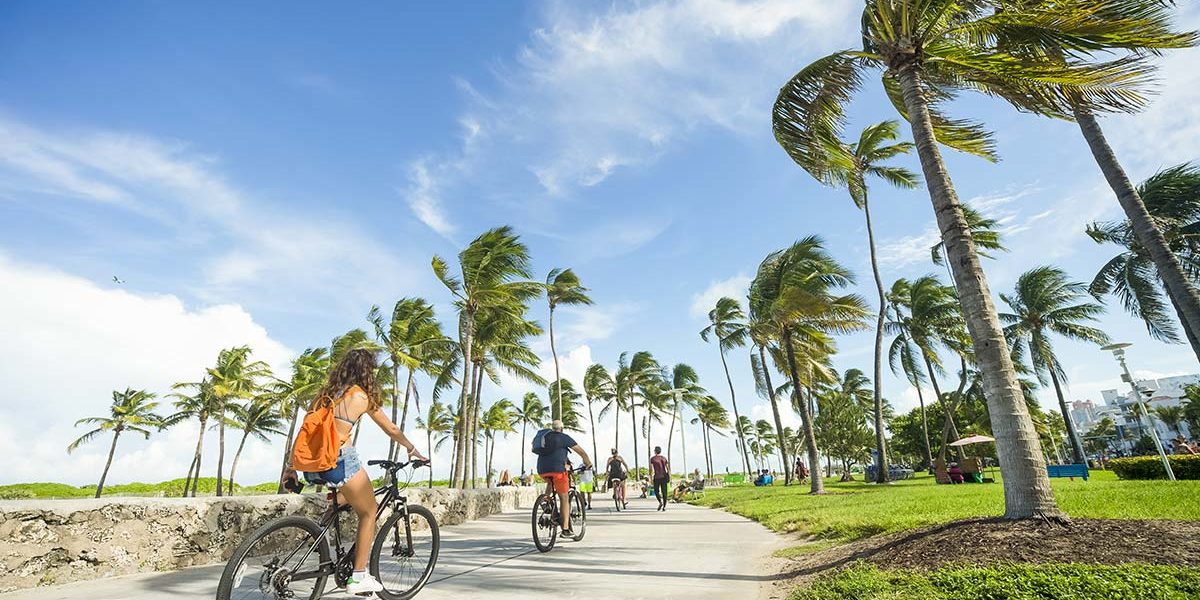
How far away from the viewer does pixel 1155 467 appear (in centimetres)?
1470

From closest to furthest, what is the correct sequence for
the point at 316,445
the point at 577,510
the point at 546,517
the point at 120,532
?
the point at 316,445
the point at 120,532
the point at 546,517
the point at 577,510

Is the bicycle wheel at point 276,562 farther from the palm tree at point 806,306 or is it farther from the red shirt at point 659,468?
the palm tree at point 806,306

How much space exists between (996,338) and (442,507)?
9.79 meters

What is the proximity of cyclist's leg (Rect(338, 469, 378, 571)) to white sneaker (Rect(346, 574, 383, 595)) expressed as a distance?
72mm

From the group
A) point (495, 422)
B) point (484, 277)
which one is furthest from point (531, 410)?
point (484, 277)

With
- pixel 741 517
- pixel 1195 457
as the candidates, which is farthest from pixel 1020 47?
pixel 1195 457

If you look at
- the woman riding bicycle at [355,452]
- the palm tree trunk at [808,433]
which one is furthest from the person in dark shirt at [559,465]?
the palm tree trunk at [808,433]

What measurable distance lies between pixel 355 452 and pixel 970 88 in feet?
31.5

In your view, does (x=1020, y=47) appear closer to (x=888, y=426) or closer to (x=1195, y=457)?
(x=1195, y=457)

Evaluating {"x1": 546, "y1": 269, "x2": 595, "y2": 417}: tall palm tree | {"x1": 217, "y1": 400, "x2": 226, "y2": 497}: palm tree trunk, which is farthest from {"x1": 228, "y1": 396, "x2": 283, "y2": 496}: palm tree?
{"x1": 546, "y1": 269, "x2": 595, "y2": 417}: tall palm tree

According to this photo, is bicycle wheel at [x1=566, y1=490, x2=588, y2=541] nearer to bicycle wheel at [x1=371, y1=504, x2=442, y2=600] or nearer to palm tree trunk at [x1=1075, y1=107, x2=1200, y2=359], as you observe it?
bicycle wheel at [x1=371, y1=504, x2=442, y2=600]

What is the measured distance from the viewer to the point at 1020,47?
6.84 m

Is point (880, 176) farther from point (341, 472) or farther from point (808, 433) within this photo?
point (341, 472)

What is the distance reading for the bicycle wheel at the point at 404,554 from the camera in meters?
4.05
